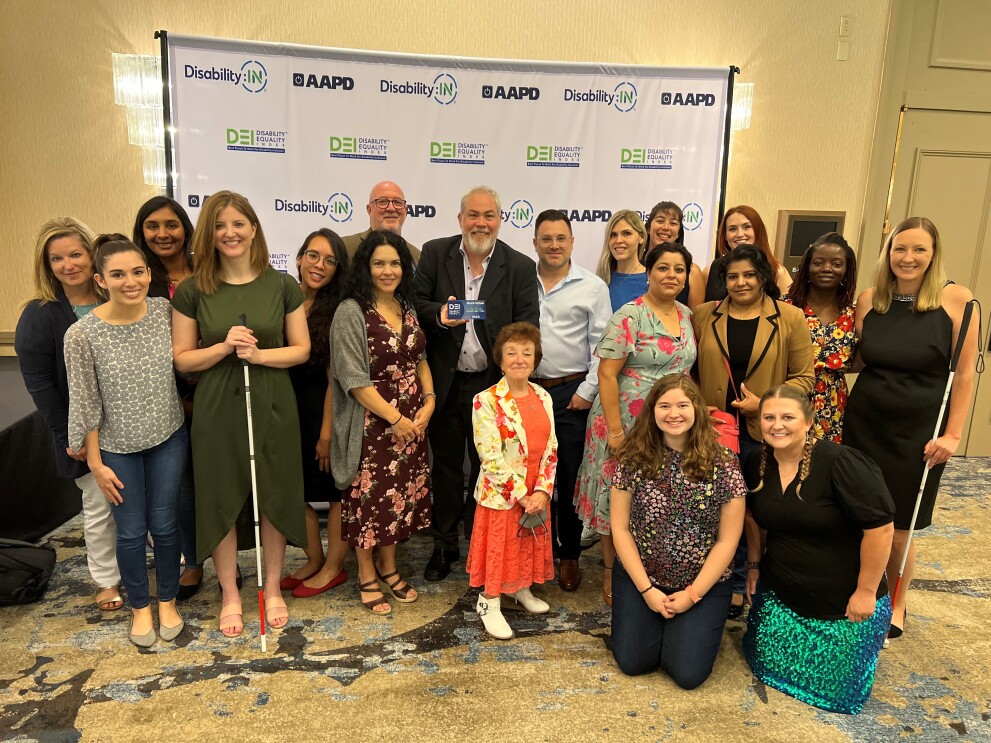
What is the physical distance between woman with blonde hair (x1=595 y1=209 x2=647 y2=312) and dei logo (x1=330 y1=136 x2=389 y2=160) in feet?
6.05

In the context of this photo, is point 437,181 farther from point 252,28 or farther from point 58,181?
point 58,181

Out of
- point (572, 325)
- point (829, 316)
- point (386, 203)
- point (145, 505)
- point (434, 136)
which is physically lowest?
point (145, 505)

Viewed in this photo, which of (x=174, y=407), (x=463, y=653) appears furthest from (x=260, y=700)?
(x=174, y=407)

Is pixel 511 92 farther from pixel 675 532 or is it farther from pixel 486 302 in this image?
pixel 675 532

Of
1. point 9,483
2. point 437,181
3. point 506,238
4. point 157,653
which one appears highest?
point 437,181

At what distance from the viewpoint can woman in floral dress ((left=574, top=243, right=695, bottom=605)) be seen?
248 centimetres

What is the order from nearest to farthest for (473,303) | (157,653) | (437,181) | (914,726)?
(914,726)
(157,653)
(473,303)
(437,181)

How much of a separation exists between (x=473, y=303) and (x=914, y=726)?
213 centimetres

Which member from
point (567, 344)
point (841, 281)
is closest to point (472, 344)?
point (567, 344)

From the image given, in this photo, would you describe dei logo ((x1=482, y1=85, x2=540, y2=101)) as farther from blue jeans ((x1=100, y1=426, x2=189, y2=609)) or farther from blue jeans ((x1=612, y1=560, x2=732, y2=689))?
blue jeans ((x1=612, y1=560, x2=732, y2=689))

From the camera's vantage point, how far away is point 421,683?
2229 millimetres

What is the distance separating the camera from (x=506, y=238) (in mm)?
4438

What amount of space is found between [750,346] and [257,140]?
328 centimetres

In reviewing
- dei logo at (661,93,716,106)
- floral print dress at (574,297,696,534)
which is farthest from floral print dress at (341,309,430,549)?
dei logo at (661,93,716,106)
